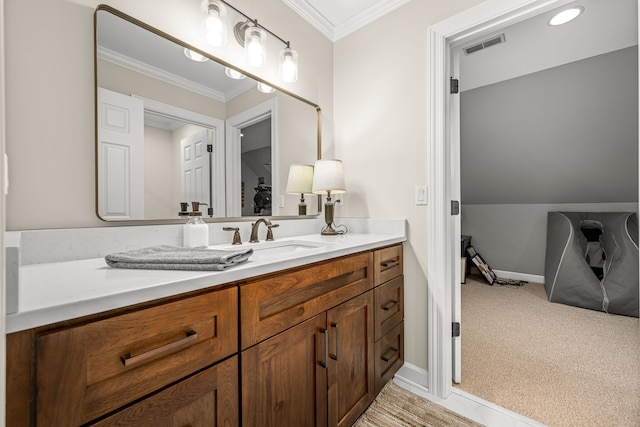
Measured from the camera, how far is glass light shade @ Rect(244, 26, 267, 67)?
1.48 metres

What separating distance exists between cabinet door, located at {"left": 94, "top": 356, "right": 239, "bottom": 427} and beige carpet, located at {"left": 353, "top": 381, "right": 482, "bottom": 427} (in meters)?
0.89

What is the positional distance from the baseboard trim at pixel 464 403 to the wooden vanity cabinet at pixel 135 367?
1236 millimetres

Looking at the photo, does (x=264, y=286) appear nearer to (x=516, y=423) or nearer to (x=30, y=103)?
(x=30, y=103)

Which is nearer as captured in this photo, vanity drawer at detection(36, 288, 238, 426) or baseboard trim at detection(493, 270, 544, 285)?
vanity drawer at detection(36, 288, 238, 426)

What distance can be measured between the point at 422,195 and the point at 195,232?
47.1 inches

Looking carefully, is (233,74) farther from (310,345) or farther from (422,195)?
(310,345)

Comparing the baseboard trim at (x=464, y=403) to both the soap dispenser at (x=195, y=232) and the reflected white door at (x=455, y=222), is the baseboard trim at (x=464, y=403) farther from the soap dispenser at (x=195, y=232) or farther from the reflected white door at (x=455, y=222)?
the soap dispenser at (x=195, y=232)

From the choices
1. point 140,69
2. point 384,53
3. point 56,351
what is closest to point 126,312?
point 56,351

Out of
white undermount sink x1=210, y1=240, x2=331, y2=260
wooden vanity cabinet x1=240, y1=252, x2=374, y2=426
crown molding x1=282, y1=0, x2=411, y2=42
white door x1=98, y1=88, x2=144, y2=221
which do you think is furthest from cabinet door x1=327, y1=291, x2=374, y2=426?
crown molding x1=282, y1=0, x2=411, y2=42

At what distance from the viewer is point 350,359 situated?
1.21 metres

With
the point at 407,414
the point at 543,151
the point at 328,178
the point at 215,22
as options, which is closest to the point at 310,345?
the point at 407,414

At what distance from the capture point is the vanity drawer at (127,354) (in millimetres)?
498

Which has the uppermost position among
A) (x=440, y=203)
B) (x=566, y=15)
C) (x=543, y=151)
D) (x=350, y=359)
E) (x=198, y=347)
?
(x=566, y=15)

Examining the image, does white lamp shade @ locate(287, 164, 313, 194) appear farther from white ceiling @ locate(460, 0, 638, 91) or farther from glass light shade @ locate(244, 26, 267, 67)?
white ceiling @ locate(460, 0, 638, 91)
